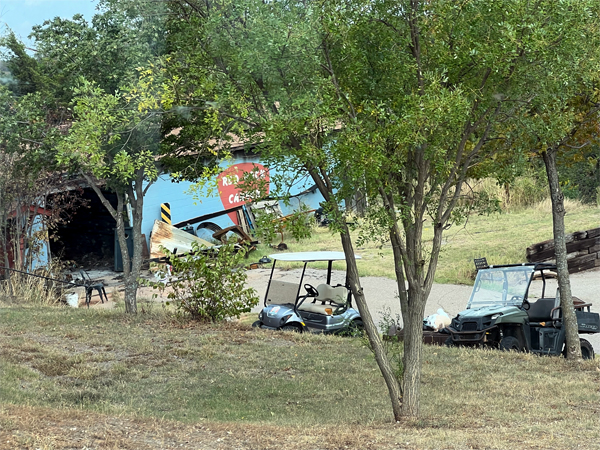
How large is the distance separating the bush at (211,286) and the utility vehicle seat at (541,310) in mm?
4948

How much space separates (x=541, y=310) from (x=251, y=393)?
5.50 meters

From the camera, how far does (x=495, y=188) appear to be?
26828mm

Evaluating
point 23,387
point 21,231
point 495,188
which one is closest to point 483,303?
point 23,387

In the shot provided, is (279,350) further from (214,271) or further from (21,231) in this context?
(21,231)

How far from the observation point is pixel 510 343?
1149 cm

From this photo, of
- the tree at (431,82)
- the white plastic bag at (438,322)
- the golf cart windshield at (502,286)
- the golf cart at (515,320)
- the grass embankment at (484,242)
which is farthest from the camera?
the grass embankment at (484,242)

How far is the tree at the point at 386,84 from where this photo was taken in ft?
22.7

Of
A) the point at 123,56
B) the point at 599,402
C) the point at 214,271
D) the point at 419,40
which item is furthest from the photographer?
the point at 214,271

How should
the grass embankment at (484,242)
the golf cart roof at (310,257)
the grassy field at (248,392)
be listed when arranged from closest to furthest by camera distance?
the grassy field at (248,392) → the golf cart roof at (310,257) → the grass embankment at (484,242)

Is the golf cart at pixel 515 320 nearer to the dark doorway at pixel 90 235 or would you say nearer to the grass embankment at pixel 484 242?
the grass embankment at pixel 484 242

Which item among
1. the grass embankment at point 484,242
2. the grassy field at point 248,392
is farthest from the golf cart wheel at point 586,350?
the grass embankment at point 484,242

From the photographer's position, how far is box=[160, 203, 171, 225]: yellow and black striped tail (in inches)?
1013

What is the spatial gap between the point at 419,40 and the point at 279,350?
5789mm

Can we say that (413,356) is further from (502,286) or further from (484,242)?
(484,242)
